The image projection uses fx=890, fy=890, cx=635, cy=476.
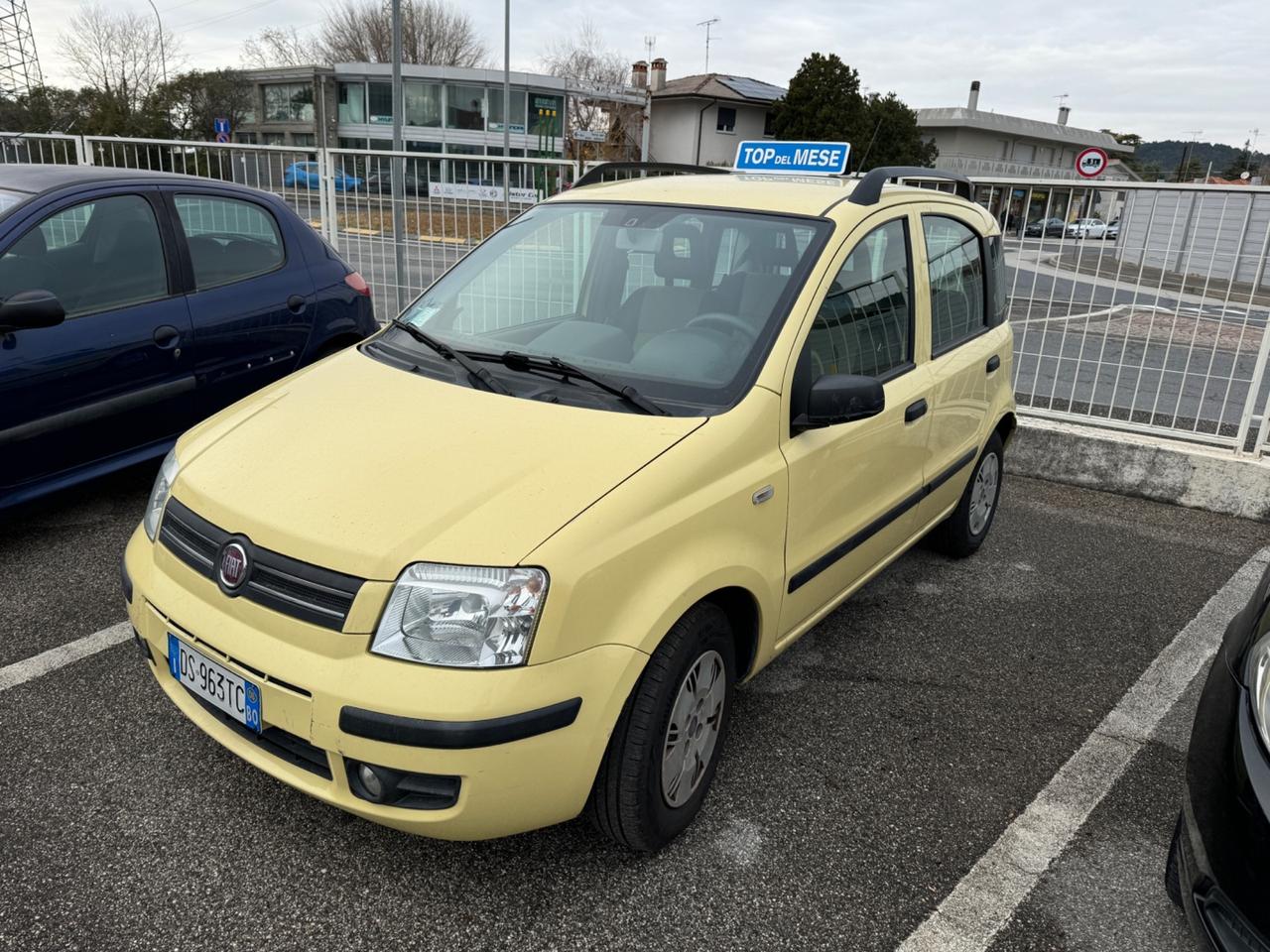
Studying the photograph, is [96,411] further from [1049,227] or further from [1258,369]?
[1258,369]

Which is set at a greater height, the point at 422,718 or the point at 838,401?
the point at 838,401

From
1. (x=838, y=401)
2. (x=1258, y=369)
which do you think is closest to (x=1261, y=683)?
(x=838, y=401)

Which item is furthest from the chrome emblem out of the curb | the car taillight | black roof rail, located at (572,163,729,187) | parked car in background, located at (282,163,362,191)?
parked car in background, located at (282,163,362,191)

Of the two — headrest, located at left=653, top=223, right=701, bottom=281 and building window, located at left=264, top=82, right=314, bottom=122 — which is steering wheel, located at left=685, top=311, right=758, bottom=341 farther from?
building window, located at left=264, top=82, right=314, bottom=122

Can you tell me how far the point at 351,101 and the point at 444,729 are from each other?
183ft

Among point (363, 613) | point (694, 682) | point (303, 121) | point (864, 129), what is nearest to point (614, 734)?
point (694, 682)

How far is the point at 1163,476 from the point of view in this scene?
5473 millimetres

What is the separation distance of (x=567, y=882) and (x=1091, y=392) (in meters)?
4.92

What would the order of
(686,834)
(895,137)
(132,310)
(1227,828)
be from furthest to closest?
(895,137) < (132,310) < (686,834) < (1227,828)

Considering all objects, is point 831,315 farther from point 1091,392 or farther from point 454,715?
point 1091,392

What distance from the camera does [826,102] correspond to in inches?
1962

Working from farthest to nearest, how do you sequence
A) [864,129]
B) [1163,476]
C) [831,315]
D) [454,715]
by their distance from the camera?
[864,129] → [1163,476] → [831,315] → [454,715]

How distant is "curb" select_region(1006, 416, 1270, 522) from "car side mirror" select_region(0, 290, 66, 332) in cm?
514

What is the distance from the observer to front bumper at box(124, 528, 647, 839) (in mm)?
1880
